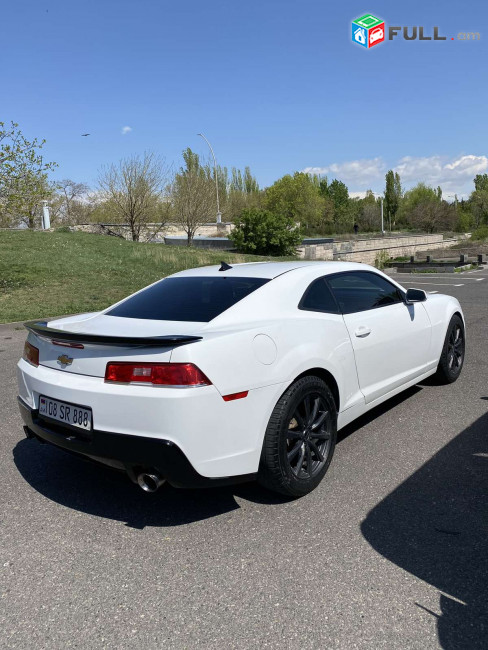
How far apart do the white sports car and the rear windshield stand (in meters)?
0.01

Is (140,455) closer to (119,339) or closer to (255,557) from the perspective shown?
(119,339)

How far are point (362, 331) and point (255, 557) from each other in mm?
1858

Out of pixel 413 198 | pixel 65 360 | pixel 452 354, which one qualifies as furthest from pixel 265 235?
pixel 413 198

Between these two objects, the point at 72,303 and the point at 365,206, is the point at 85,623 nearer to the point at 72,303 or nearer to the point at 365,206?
the point at 72,303

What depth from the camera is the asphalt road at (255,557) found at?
6.98 ft

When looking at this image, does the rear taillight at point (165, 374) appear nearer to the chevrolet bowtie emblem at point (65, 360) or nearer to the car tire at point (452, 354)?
the chevrolet bowtie emblem at point (65, 360)

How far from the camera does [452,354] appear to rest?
5.59 m

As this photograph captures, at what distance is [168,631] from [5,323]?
1049 cm

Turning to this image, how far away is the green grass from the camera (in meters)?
13.9

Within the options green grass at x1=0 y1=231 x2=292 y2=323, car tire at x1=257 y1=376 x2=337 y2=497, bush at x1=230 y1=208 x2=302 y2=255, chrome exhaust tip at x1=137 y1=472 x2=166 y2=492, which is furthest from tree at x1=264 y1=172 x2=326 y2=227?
chrome exhaust tip at x1=137 y1=472 x2=166 y2=492

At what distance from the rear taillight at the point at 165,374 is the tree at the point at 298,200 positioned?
6636cm

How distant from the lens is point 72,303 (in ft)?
45.8

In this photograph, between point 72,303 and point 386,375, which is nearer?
point 386,375

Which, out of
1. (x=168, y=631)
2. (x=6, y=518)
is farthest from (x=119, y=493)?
(x=168, y=631)
